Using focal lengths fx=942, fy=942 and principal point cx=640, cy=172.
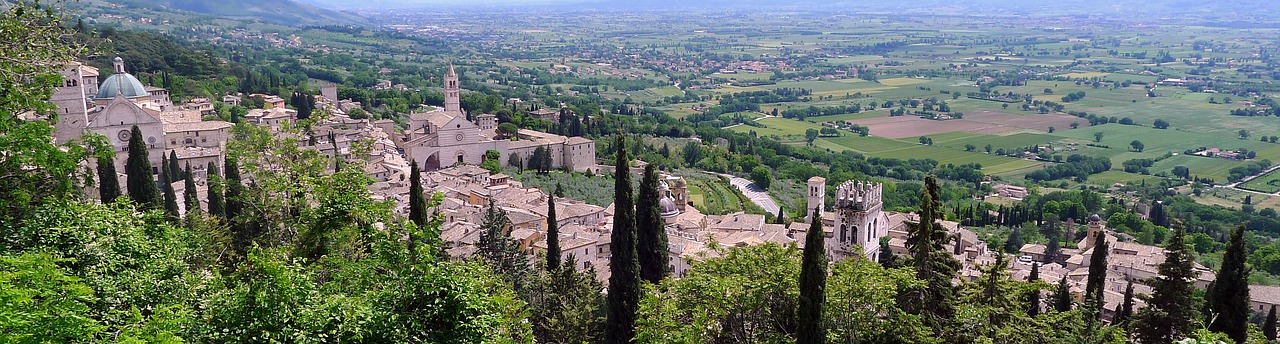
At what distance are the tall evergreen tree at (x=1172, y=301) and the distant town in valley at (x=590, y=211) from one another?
0.08m

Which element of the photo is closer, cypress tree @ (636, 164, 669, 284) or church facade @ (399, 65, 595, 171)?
cypress tree @ (636, 164, 669, 284)

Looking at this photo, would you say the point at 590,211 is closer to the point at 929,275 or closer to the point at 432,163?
the point at 432,163

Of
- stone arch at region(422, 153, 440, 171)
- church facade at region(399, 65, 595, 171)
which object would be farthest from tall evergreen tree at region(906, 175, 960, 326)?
stone arch at region(422, 153, 440, 171)

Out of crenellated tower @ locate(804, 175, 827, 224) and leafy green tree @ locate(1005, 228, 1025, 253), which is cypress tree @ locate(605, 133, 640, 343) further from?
leafy green tree @ locate(1005, 228, 1025, 253)

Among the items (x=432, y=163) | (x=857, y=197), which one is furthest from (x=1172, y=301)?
(x=432, y=163)

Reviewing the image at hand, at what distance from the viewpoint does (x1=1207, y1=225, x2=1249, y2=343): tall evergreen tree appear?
2180 centimetres

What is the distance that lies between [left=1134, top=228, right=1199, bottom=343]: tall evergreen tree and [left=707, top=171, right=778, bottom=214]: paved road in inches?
1341

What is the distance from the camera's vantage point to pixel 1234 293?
2183 centimetres

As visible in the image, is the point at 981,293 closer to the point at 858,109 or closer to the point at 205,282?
the point at 205,282

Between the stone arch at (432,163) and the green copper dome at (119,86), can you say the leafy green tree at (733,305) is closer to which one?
the green copper dome at (119,86)

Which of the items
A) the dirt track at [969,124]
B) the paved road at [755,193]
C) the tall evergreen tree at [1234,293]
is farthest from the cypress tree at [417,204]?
the dirt track at [969,124]

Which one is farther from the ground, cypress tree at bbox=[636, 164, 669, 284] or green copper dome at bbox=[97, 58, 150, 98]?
green copper dome at bbox=[97, 58, 150, 98]

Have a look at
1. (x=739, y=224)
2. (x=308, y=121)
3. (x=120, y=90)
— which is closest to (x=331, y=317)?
(x=308, y=121)

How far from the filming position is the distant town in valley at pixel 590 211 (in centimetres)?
1212
